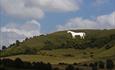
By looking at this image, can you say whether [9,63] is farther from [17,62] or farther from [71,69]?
[71,69]

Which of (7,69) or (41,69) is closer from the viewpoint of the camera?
(7,69)

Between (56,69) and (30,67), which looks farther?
(56,69)

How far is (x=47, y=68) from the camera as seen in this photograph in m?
84.0

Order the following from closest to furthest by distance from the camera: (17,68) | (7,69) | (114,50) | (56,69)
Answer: (7,69), (17,68), (56,69), (114,50)

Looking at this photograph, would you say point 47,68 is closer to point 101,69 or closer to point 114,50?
point 101,69

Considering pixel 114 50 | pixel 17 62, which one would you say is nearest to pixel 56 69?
pixel 17 62

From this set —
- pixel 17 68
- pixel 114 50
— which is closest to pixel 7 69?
pixel 17 68

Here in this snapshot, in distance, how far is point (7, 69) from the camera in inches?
3014

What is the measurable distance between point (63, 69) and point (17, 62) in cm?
1282

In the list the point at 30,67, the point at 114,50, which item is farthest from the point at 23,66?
the point at 114,50

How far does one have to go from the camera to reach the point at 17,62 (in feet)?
282

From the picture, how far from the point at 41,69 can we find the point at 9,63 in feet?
25.3

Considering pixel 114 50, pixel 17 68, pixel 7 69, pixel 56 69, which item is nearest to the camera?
pixel 7 69

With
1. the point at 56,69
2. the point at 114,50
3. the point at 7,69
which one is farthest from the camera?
the point at 114,50
